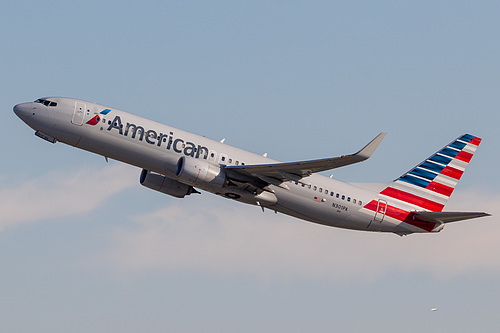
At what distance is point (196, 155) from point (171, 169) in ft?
6.01

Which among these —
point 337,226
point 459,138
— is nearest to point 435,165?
point 459,138

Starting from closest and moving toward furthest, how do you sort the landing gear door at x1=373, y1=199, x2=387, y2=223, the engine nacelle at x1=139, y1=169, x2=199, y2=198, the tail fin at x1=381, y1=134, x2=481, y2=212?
the engine nacelle at x1=139, y1=169, x2=199, y2=198
the landing gear door at x1=373, y1=199, x2=387, y2=223
the tail fin at x1=381, y1=134, x2=481, y2=212

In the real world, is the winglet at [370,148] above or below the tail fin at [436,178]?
below

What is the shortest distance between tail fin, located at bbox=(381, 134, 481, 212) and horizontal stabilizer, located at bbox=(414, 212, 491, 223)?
1.78 meters

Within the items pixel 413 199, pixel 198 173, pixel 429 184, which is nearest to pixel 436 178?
pixel 429 184

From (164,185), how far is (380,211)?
49.0ft

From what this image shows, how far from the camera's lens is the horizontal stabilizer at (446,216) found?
49.9 metres

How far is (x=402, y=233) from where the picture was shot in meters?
53.9

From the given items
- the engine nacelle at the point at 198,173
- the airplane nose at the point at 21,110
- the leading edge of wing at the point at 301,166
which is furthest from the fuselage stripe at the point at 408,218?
the airplane nose at the point at 21,110

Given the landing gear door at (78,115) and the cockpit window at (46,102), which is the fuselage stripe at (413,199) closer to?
the landing gear door at (78,115)

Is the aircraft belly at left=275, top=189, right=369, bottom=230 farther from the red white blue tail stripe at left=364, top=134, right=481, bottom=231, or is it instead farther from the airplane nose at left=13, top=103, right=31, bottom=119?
the airplane nose at left=13, top=103, right=31, bottom=119

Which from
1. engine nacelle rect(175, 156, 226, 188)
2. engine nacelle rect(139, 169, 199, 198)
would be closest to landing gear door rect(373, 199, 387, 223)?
engine nacelle rect(175, 156, 226, 188)

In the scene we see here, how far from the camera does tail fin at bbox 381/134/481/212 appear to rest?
55.6 meters

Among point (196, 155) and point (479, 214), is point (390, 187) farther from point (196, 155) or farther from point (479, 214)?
point (196, 155)
